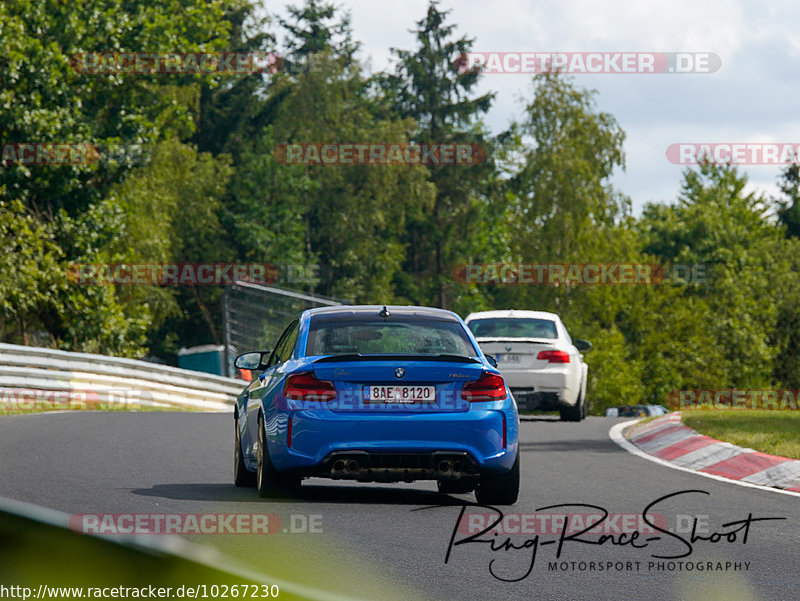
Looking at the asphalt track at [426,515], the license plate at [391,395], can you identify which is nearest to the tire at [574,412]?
the asphalt track at [426,515]

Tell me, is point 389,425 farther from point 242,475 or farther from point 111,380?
point 111,380

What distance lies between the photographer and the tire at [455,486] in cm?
980

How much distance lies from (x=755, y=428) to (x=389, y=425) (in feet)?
25.6

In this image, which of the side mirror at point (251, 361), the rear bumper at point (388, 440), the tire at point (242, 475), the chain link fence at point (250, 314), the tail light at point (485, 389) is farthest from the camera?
the chain link fence at point (250, 314)

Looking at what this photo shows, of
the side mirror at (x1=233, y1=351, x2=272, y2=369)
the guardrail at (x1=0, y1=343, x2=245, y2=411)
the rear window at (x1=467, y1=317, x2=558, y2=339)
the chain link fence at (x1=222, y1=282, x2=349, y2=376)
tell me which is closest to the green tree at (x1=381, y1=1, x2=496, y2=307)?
the chain link fence at (x1=222, y1=282, x2=349, y2=376)

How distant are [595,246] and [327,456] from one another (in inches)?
2369

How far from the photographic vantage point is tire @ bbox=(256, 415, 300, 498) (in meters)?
9.48

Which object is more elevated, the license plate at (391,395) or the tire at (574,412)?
the license plate at (391,395)

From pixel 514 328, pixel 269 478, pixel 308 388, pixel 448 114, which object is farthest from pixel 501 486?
pixel 448 114

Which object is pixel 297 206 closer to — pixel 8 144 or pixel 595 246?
pixel 595 246

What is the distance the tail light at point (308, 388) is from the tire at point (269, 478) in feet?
1.56

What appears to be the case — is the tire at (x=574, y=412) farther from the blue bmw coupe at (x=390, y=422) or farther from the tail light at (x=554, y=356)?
the blue bmw coupe at (x=390, y=422)

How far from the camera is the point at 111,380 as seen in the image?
24328 mm

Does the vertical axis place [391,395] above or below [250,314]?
above
